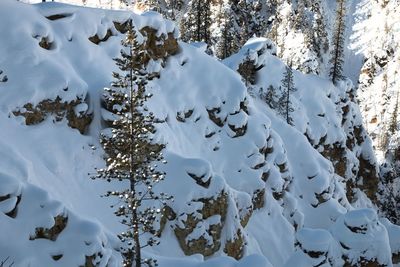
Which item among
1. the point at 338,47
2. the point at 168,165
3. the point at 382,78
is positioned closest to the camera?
the point at 168,165

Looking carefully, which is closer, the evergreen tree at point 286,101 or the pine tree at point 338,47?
the evergreen tree at point 286,101

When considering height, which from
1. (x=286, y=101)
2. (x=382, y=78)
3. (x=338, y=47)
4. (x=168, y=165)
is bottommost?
(x=382, y=78)

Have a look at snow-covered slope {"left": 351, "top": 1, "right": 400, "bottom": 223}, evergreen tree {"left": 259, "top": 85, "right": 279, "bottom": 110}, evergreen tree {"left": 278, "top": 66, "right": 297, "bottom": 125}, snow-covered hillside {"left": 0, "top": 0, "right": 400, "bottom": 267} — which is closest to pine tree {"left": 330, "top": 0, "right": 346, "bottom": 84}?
evergreen tree {"left": 278, "top": 66, "right": 297, "bottom": 125}

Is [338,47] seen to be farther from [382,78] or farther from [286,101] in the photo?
[382,78]

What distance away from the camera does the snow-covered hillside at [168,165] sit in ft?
55.8

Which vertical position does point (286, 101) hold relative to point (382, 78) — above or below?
above

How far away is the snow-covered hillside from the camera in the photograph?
17.0 metres

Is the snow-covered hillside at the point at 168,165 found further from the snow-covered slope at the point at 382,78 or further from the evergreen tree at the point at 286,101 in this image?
the snow-covered slope at the point at 382,78

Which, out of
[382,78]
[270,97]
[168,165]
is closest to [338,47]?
[270,97]

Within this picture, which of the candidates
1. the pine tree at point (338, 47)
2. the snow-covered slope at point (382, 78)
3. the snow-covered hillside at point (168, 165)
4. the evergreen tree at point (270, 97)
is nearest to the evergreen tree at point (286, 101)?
the evergreen tree at point (270, 97)

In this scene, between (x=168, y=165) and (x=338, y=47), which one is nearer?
(x=168, y=165)

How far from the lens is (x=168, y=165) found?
25328 millimetres

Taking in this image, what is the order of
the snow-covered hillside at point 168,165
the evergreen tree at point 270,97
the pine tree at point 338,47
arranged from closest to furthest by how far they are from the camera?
1. the snow-covered hillside at point 168,165
2. the evergreen tree at point 270,97
3. the pine tree at point 338,47

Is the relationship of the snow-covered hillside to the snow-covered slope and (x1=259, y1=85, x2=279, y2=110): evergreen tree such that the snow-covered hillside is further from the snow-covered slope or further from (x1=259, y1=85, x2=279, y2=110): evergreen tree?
the snow-covered slope
